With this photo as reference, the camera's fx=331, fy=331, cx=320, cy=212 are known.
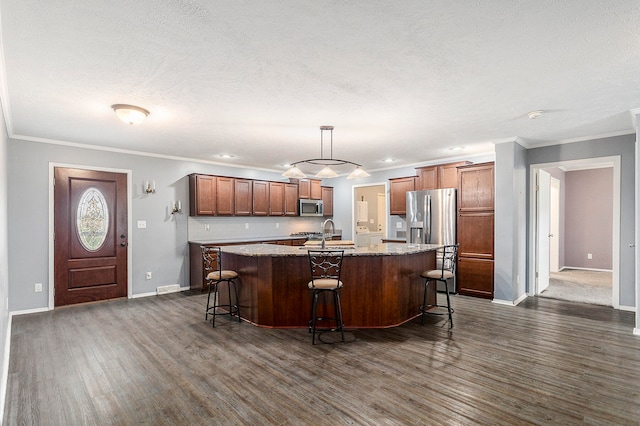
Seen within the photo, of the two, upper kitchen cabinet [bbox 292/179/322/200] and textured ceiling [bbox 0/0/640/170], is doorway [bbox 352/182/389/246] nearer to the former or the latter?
upper kitchen cabinet [bbox 292/179/322/200]

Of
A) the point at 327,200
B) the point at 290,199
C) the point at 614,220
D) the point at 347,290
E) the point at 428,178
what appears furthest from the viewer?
the point at 327,200

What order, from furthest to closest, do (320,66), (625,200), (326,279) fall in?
(625,200)
(326,279)
(320,66)

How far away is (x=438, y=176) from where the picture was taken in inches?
239

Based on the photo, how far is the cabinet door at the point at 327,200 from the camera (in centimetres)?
839

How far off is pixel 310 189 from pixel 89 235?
4489 millimetres

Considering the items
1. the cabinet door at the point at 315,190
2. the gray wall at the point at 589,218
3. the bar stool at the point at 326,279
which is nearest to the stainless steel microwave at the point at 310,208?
the cabinet door at the point at 315,190

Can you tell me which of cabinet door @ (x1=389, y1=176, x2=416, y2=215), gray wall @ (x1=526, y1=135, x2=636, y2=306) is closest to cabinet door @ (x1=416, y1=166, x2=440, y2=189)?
cabinet door @ (x1=389, y1=176, x2=416, y2=215)

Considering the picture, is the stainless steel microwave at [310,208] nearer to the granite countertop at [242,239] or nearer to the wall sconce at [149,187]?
the granite countertop at [242,239]

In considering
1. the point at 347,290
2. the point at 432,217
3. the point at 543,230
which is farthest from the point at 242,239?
the point at 543,230

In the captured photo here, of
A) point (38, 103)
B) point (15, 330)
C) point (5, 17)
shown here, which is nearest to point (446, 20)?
point (5, 17)

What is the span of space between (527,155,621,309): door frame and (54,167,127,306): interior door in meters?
6.60

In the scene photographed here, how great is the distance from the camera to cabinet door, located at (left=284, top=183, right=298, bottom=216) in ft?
24.6

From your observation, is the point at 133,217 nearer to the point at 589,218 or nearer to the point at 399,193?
the point at 399,193

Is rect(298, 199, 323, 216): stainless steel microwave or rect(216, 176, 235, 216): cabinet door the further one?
rect(298, 199, 323, 216): stainless steel microwave
